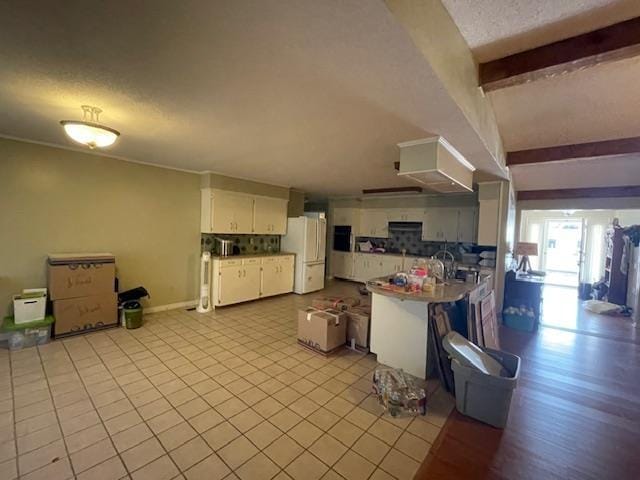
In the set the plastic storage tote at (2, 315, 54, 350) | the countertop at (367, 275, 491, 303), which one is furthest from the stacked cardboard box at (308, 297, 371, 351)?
the plastic storage tote at (2, 315, 54, 350)

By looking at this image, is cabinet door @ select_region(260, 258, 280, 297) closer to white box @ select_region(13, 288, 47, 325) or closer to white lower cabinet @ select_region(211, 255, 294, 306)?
white lower cabinet @ select_region(211, 255, 294, 306)

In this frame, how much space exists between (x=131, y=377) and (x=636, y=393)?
4780mm

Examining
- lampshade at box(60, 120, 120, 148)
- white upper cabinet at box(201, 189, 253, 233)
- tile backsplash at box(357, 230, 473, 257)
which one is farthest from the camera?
tile backsplash at box(357, 230, 473, 257)

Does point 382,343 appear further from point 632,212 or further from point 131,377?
point 632,212

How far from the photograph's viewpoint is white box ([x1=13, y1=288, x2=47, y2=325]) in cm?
318

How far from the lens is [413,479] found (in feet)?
5.51

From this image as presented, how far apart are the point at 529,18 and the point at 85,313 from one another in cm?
515

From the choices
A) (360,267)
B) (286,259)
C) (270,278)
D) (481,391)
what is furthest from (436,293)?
(360,267)

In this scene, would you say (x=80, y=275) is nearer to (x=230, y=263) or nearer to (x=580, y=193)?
(x=230, y=263)

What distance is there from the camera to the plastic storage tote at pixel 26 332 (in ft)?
10.2

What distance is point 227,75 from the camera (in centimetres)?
173

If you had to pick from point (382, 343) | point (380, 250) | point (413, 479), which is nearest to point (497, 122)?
point (382, 343)

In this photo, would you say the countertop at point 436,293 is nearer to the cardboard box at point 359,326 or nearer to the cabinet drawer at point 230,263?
the cardboard box at point 359,326

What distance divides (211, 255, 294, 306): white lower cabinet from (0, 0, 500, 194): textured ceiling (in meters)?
2.33
